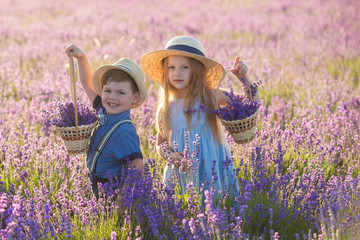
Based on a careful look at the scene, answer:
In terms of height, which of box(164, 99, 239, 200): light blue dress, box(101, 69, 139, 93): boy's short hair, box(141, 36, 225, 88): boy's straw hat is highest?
box(141, 36, 225, 88): boy's straw hat

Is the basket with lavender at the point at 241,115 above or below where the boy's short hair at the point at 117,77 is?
below

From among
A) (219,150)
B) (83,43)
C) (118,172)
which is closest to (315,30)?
(83,43)

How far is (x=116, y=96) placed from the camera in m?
2.96

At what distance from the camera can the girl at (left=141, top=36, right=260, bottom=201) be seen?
3129 mm

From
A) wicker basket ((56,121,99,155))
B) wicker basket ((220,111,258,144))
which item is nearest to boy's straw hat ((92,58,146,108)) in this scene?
wicker basket ((56,121,99,155))

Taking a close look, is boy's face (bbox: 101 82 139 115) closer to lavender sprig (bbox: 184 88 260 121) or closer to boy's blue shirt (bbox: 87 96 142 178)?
boy's blue shirt (bbox: 87 96 142 178)

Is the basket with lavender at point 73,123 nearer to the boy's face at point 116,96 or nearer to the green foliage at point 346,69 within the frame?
the boy's face at point 116,96

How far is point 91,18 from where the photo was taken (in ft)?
39.9

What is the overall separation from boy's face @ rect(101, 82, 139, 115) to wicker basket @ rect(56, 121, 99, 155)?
25 cm

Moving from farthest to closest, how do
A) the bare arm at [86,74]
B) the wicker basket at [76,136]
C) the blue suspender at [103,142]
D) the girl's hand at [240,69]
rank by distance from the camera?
the bare arm at [86,74] → the girl's hand at [240,69] → the blue suspender at [103,142] → the wicker basket at [76,136]

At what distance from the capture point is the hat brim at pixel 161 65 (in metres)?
3.11

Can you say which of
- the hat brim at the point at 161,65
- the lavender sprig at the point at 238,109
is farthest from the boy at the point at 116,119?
the lavender sprig at the point at 238,109

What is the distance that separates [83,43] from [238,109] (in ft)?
22.4

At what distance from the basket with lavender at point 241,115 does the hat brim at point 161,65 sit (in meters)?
0.38
